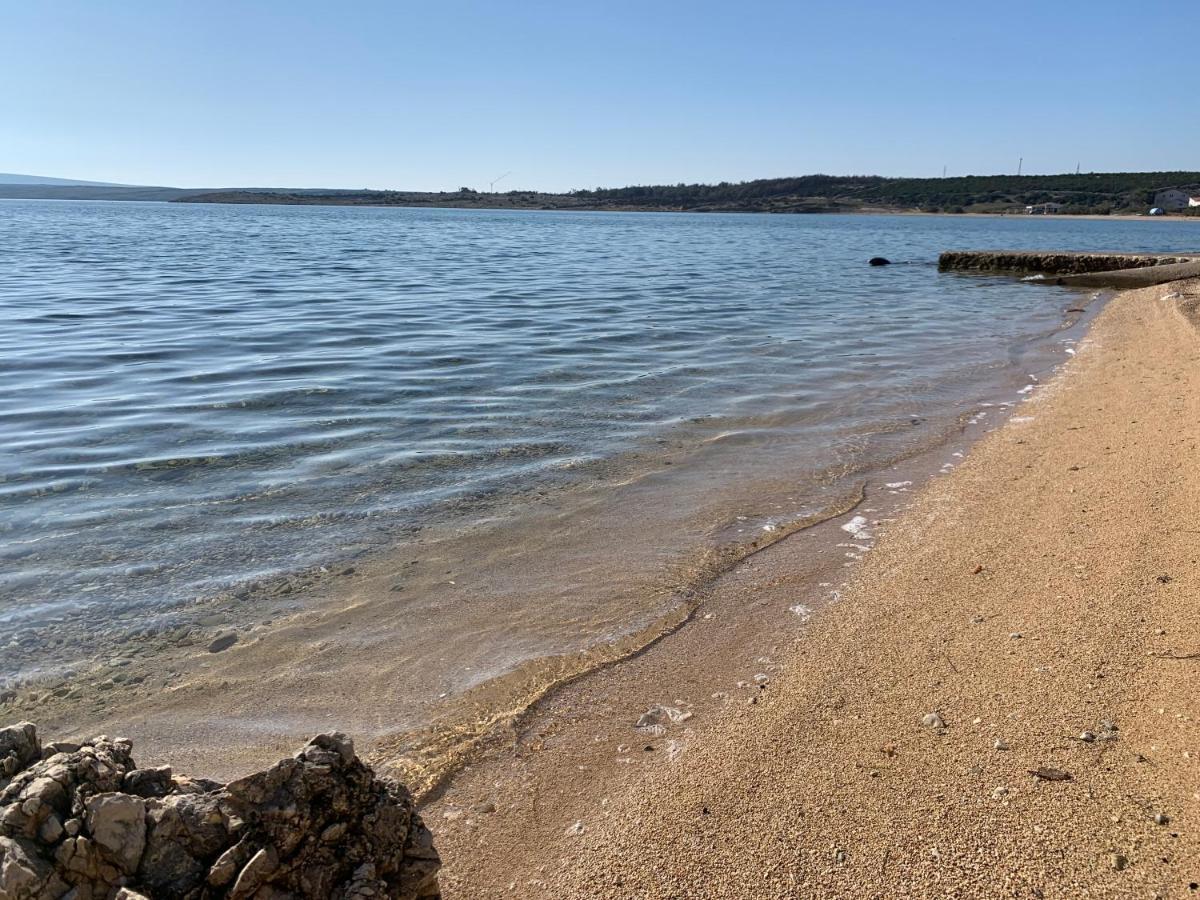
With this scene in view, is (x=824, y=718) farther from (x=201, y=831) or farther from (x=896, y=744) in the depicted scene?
(x=201, y=831)

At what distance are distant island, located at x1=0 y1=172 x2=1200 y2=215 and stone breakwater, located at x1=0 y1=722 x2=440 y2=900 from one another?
13029 centimetres

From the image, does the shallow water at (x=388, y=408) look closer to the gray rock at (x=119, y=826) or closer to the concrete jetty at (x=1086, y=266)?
the gray rock at (x=119, y=826)

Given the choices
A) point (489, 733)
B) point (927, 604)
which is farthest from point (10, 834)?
point (927, 604)

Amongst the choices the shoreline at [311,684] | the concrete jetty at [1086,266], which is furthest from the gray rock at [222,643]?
the concrete jetty at [1086,266]

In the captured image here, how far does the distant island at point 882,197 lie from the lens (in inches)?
4638

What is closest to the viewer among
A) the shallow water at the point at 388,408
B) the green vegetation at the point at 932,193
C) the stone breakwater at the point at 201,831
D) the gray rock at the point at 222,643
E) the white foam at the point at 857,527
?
the stone breakwater at the point at 201,831

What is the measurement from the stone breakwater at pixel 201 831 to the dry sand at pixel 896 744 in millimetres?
637

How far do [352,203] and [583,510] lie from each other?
175660 millimetres

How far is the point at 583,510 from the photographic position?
570cm

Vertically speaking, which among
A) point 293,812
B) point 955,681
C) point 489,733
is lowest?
point 489,733

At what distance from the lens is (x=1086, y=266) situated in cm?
2564

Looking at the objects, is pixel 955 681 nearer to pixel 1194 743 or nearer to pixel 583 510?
pixel 1194 743

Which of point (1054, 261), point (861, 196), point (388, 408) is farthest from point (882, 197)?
point (388, 408)

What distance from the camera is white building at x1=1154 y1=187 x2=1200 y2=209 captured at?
358 ft
